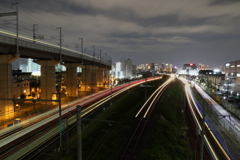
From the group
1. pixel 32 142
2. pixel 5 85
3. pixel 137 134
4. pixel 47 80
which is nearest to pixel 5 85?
pixel 5 85

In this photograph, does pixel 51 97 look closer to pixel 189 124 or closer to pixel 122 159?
pixel 122 159

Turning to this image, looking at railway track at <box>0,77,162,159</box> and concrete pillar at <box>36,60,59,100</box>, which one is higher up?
concrete pillar at <box>36,60,59,100</box>

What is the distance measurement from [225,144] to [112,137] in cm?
1358

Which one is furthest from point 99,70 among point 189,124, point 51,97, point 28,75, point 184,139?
point 184,139

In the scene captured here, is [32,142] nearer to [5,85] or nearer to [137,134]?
[5,85]

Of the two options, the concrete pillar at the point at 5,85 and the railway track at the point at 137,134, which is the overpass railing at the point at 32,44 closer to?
the concrete pillar at the point at 5,85

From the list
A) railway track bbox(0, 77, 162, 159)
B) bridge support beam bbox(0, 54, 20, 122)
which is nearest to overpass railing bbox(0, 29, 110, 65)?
bridge support beam bbox(0, 54, 20, 122)

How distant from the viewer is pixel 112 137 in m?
18.8

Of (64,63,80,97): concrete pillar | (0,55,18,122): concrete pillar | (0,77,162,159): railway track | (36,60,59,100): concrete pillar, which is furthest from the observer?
(64,63,80,97): concrete pillar

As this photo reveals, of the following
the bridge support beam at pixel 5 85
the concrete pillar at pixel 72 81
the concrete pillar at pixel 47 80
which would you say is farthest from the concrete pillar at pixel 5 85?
the concrete pillar at pixel 72 81

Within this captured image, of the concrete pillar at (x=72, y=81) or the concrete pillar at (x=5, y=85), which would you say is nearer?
the concrete pillar at (x=5, y=85)

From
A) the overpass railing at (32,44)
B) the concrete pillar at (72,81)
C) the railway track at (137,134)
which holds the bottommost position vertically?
the railway track at (137,134)

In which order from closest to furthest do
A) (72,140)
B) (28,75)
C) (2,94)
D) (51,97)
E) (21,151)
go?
(21,151) → (72,140) → (2,94) → (51,97) → (28,75)

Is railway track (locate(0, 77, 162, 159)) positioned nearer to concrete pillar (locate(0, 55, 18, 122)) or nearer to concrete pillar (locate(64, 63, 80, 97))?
concrete pillar (locate(0, 55, 18, 122))
